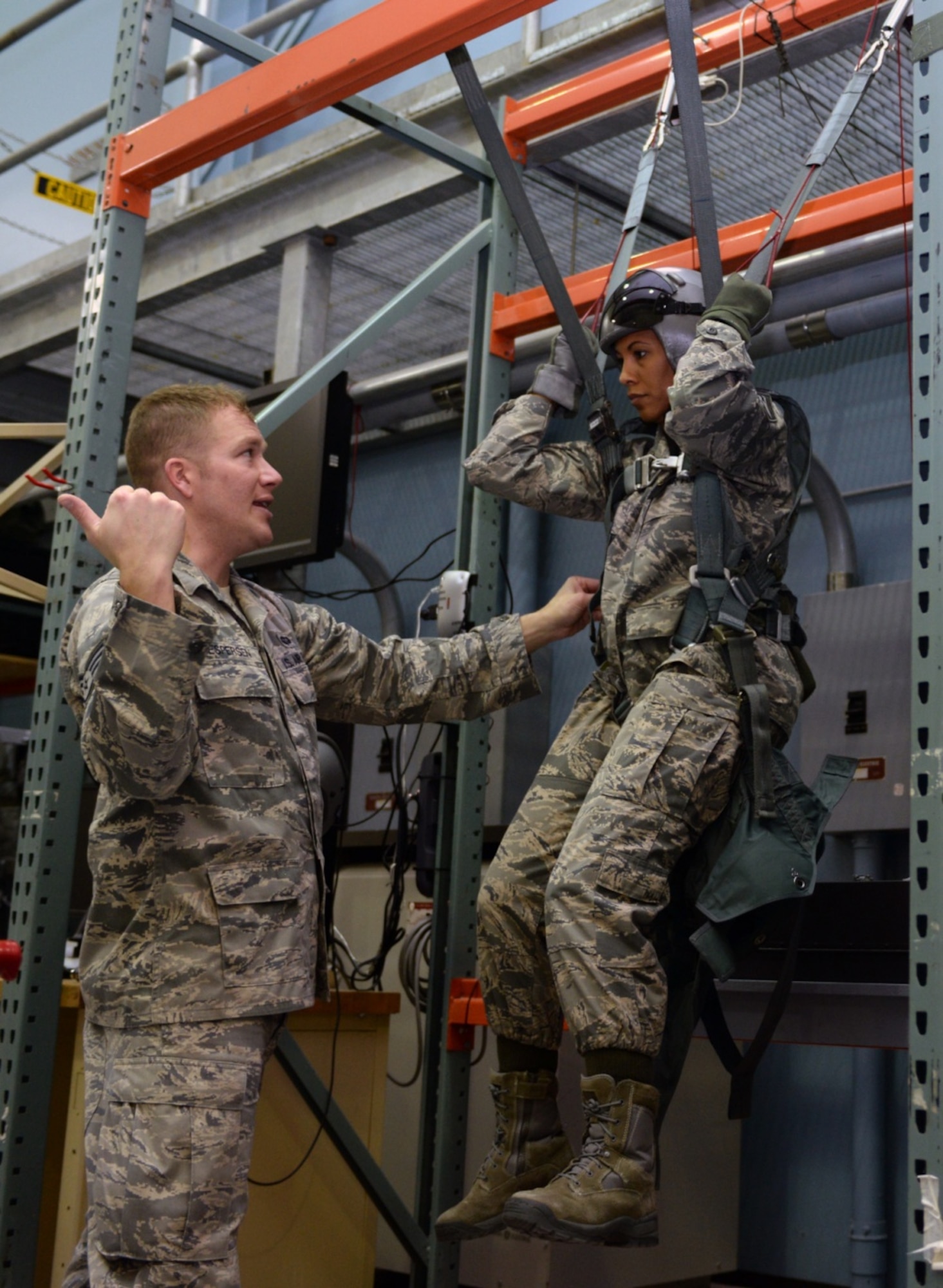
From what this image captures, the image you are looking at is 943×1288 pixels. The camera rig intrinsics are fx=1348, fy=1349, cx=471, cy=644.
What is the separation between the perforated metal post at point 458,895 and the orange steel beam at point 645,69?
24.2 inches

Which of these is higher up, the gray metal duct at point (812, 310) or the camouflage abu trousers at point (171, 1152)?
the gray metal duct at point (812, 310)

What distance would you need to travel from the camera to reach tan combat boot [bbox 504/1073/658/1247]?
1953mm

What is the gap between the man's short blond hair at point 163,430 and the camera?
2.49 meters

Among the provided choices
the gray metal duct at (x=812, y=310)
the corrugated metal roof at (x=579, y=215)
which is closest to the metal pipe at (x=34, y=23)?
the corrugated metal roof at (x=579, y=215)

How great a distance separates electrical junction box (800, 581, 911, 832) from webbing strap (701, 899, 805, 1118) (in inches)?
67.2

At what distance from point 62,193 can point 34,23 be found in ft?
7.28

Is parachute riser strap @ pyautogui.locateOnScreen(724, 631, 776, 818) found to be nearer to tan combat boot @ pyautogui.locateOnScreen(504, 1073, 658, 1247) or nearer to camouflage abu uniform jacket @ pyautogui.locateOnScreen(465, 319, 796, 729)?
camouflage abu uniform jacket @ pyautogui.locateOnScreen(465, 319, 796, 729)

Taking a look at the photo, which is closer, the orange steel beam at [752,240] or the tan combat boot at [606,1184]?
the tan combat boot at [606,1184]

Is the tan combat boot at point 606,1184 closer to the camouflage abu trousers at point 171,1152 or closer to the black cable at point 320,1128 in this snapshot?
the camouflage abu trousers at point 171,1152

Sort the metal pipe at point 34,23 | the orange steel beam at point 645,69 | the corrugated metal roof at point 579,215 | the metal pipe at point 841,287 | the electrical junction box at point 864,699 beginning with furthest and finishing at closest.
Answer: the metal pipe at point 34,23, the corrugated metal roof at point 579,215, the electrical junction box at point 864,699, the metal pipe at point 841,287, the orange steel beam at point 645,69

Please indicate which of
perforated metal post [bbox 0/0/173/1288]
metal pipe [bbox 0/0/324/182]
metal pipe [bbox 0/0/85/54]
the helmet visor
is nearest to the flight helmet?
the helmet visor

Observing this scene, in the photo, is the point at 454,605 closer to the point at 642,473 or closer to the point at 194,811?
the point at 642,473

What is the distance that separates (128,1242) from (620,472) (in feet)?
5.22

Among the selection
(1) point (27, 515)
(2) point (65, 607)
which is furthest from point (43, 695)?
(1) point (27, 515)
